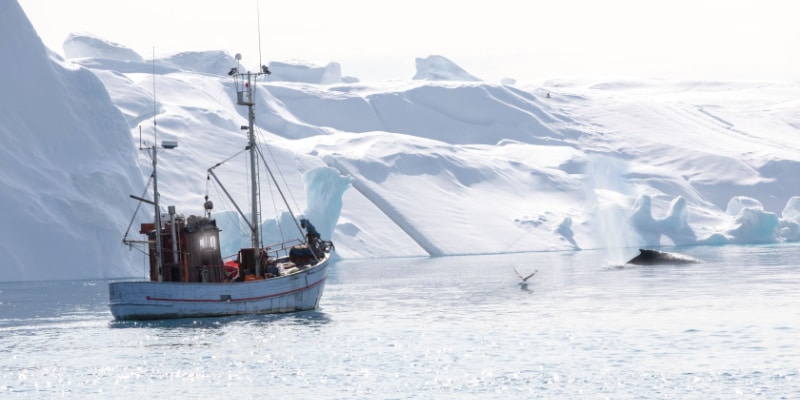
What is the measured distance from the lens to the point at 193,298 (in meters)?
41.0

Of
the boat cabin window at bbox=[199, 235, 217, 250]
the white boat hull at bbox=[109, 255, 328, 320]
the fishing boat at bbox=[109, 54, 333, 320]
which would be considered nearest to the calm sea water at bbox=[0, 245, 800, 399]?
the white boat hull at bbox=[109, 255, 328, 320]

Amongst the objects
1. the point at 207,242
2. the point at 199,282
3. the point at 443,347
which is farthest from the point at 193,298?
the point at 443,347

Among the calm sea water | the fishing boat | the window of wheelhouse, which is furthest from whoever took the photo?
the window of wheelhouse

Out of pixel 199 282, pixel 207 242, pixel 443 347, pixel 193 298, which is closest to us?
pixel 443 347

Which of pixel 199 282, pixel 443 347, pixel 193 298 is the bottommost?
pixel 443 347

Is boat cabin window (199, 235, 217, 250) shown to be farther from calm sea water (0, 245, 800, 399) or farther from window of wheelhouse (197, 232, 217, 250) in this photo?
calm sea water (0, 245, 800, 399)

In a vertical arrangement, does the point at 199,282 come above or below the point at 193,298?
above

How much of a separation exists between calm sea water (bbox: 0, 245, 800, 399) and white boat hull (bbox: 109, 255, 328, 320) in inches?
27.2

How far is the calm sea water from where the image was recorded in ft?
83.3

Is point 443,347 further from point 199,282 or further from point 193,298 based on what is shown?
point 199,282

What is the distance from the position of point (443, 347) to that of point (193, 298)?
13.1m

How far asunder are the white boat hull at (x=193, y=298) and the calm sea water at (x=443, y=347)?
69cm

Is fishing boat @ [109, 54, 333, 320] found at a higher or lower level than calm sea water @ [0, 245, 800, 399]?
higher

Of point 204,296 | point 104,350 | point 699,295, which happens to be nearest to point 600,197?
point 699,295
